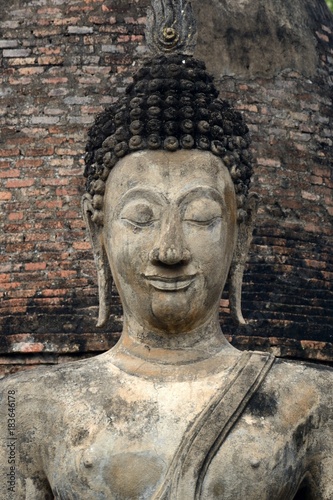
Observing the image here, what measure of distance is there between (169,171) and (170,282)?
595mm

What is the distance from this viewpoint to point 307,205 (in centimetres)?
1975

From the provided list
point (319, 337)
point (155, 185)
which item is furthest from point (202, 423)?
point (319, 337)

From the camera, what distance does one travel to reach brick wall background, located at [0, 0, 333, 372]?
736 inches

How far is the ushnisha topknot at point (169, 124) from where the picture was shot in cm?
1056

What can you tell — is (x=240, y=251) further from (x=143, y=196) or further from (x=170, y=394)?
(x=170, y=394)

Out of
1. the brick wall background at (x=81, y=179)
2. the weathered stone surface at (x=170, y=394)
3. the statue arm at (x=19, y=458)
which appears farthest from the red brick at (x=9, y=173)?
the statue arm at (x=19, y=458)

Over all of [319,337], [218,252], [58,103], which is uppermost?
[218,252]

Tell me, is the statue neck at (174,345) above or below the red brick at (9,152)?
above

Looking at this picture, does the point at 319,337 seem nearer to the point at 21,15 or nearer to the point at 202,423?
the point at 21,15

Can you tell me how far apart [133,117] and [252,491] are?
2.04 meters

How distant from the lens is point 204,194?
10453mm

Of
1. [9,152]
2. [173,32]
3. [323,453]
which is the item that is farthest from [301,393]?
[9,152]

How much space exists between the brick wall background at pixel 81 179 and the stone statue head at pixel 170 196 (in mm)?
7590

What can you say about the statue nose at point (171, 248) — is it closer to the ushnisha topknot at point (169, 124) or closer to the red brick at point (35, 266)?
the ushnisha topknot at point (169, 124)
